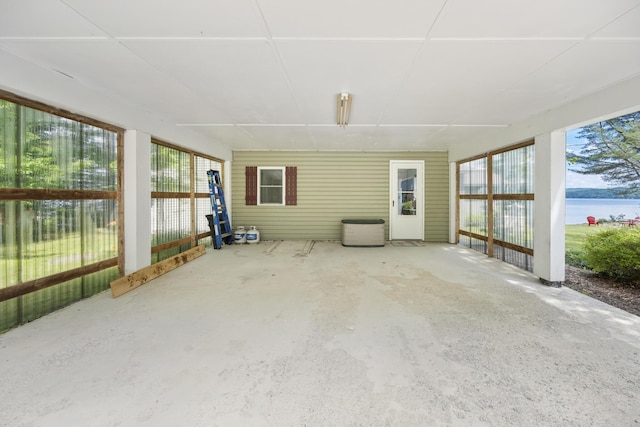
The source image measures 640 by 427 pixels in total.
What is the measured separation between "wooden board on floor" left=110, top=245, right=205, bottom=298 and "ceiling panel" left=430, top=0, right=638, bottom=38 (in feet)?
14.8

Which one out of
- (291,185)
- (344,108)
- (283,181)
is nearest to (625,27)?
(344,108)

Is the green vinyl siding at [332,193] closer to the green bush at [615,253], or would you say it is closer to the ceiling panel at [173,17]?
the green bush at [615,253]

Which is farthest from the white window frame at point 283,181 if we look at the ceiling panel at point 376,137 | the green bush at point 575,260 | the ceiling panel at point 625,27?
the green bush at point 575,260

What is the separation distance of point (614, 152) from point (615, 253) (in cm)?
445

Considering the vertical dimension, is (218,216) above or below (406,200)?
below

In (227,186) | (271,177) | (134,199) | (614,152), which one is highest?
(614,152)

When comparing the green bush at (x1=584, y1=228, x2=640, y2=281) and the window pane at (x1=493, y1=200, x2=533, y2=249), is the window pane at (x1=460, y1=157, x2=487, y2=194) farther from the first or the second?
the green bush at (x1=584, y1=228, x2=640, y2=281)

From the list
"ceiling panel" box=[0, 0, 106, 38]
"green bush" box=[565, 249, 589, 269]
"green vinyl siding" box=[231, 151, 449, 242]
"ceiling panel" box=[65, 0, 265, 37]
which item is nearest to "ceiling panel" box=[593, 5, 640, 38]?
"ceiling panel" box=[65, 0, 265, 37]

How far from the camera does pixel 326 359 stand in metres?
2.02

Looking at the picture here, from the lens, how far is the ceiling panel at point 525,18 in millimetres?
1794

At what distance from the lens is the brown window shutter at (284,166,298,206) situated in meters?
7.42

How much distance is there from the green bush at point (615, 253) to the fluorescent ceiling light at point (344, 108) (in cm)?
435

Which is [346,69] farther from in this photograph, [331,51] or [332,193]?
[332,193]

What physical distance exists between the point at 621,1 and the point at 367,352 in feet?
10.1
